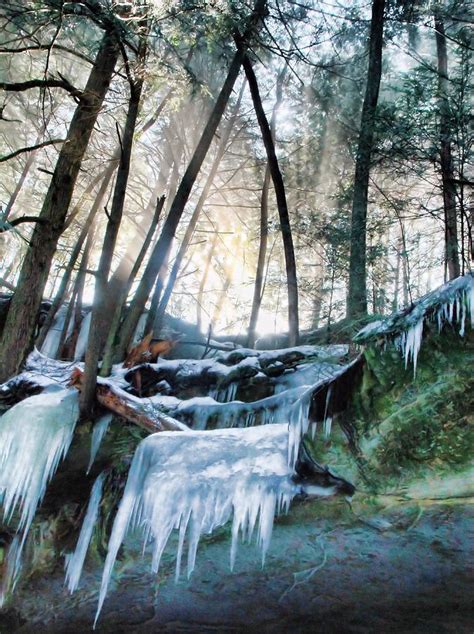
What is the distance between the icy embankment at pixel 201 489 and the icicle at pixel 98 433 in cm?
104

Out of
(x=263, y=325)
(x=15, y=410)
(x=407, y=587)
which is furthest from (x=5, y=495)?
(x=263, y=325)

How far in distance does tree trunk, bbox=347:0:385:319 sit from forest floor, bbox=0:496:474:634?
3349 mm

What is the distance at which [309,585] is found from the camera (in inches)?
155

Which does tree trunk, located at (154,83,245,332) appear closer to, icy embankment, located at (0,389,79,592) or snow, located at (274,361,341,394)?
snow, located at (274,361,341,394)

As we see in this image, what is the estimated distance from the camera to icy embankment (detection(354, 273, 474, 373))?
3277 mm

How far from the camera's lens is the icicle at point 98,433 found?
4.59 m

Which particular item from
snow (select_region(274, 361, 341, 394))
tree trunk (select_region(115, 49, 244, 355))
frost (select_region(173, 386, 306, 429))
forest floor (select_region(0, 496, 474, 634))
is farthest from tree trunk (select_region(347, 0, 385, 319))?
forest floor (select_region(0, 496, 474, 634))

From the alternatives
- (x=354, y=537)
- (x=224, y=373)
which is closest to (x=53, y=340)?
(x=224, y=373)

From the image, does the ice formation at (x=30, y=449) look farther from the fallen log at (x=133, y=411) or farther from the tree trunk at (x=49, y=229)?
the tree trunk at (x=49, y=229)

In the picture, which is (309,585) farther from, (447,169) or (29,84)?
(29,84)

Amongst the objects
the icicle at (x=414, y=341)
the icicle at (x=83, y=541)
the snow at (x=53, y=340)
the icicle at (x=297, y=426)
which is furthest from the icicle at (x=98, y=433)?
the snow at (x=53, y=340)

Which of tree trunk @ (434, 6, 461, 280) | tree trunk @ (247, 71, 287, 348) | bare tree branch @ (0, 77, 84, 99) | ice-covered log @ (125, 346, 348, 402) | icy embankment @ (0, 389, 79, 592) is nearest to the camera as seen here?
icy embankment @ (0, 389, 79, 592)

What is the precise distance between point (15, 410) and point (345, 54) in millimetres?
10731

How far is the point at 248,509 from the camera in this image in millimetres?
3398
